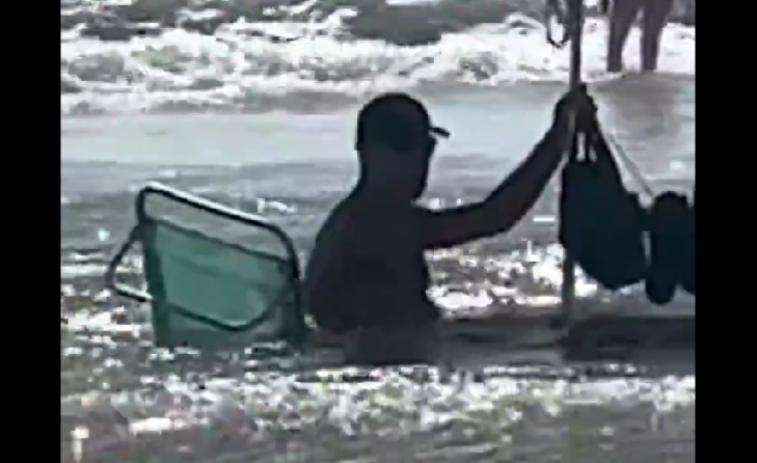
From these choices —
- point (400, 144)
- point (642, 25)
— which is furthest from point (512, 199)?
point (642, 25)

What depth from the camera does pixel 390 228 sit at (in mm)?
2264

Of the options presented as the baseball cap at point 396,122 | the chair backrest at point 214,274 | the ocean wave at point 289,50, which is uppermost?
the ocean wave at point 289,50

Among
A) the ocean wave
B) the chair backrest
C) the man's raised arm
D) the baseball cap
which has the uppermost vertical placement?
the ocean wave

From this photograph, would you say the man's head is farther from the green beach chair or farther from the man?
the green beach chair

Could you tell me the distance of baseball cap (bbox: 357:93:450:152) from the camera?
227 centimetres

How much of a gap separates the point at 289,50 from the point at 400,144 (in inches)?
8.6

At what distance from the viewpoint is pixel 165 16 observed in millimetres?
2303

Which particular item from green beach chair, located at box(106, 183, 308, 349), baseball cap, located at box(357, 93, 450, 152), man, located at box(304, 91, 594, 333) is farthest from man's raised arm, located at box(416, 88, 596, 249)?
green beach chair, located at box(106, 183, 308, 349)

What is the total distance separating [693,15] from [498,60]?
29 centimetres

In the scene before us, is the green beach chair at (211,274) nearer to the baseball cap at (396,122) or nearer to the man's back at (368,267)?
the man's back at (368,267)

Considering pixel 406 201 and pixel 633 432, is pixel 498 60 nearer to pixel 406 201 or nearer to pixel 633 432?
pixel 406 201

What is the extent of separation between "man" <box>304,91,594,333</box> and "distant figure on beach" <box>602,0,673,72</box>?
80 mm

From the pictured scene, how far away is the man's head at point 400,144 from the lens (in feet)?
7.43

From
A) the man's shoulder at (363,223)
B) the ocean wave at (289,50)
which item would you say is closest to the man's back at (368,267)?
the man's shoulder at (363,223)
